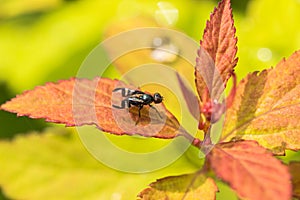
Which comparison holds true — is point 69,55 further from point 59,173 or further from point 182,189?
point 182,189

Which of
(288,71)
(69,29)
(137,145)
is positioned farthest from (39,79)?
(288,71)

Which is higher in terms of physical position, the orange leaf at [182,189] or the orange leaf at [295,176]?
the orange leaf at [295,176]

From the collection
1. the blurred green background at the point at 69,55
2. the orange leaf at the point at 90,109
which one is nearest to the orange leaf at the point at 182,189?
the orange leaf at the point at 90,109

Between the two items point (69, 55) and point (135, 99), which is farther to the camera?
point (69, 55)

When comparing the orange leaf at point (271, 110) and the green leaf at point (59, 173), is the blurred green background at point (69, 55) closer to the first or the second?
the green leaf at point (59, 173)

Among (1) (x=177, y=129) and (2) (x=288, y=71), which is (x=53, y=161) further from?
(2) (x=288, y=71)

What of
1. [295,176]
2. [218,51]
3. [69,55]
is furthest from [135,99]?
[69,55]
